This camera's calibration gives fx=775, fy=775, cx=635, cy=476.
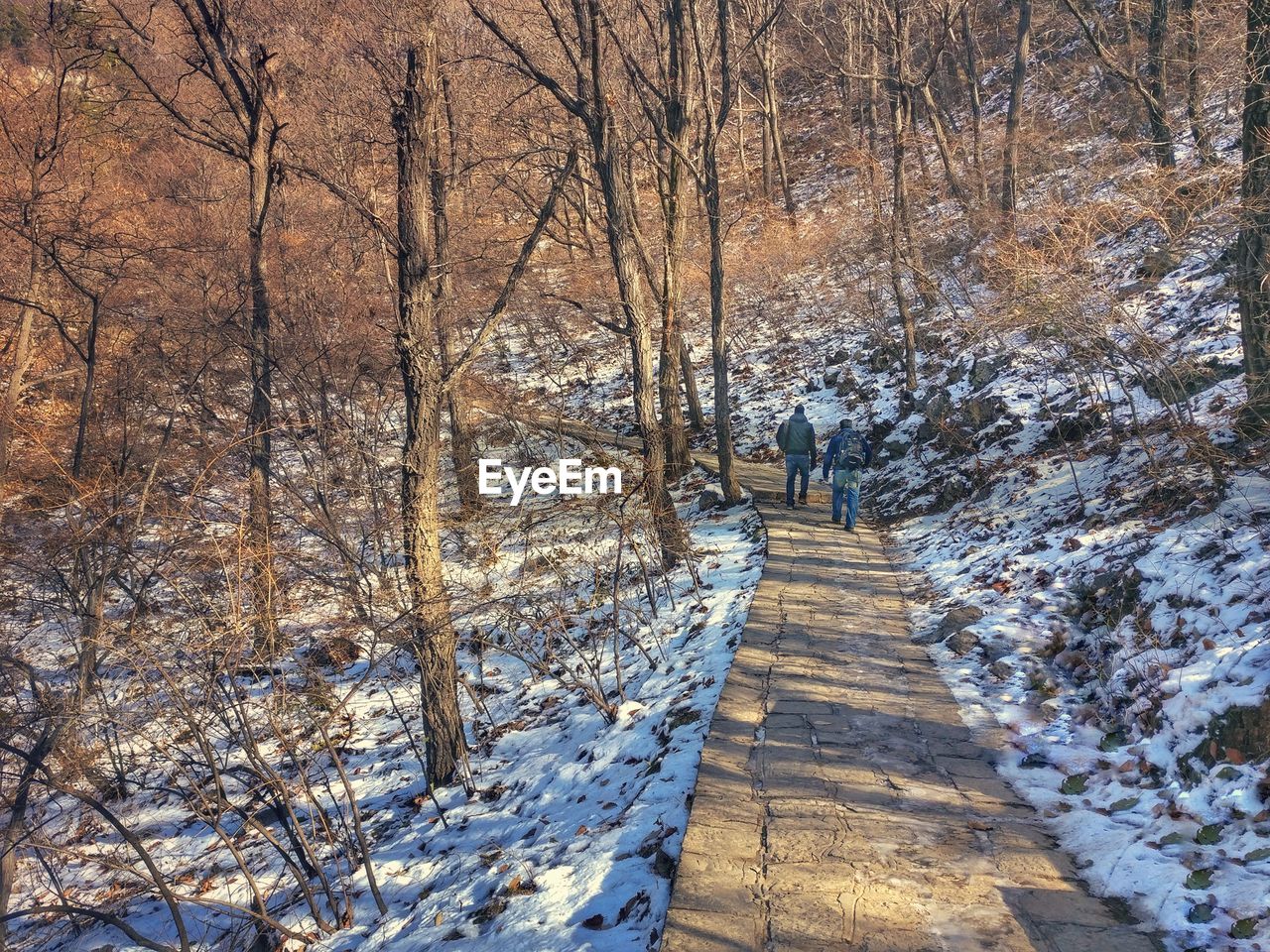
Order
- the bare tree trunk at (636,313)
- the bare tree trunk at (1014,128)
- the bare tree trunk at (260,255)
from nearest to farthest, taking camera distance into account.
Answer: the bare tree trunk at (636,313) < the bare tree trunk at (260,255) < the bare tree trunk at (1014,128)

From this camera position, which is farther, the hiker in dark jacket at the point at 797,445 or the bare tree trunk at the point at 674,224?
the hiker in dark jacket at the point at 797,445

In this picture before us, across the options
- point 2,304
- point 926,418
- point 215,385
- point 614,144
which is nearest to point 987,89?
point 926,418

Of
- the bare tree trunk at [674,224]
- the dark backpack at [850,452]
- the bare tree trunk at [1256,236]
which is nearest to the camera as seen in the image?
the bare tree trunk at [1256,236]

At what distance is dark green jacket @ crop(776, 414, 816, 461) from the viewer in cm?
1295

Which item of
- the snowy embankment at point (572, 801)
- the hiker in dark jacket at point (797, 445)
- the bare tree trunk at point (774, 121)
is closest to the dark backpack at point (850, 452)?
the hiker in dark jacket at point (797, 445)

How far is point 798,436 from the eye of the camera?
1303 cm

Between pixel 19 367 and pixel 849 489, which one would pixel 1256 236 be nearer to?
pixel 849 489

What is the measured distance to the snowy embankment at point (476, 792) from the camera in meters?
4.82

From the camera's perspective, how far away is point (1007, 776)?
5215 mm

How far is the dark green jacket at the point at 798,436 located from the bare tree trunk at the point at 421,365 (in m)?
7.41

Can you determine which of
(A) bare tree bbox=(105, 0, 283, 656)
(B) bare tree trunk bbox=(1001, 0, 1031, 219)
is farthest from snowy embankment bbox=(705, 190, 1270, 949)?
(A) bare tree bbox=(105, 0, 283, 656)

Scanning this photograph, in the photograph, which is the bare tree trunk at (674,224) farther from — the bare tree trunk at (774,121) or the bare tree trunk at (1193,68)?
the bare tree trunk at (774,121)

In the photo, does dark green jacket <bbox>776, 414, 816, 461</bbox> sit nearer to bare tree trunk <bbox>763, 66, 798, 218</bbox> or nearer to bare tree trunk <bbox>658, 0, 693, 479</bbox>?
bare tree trunk <bbox>658, 0, 693, 479</bbox>

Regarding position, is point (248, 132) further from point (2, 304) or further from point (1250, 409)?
point (1250, 409)
